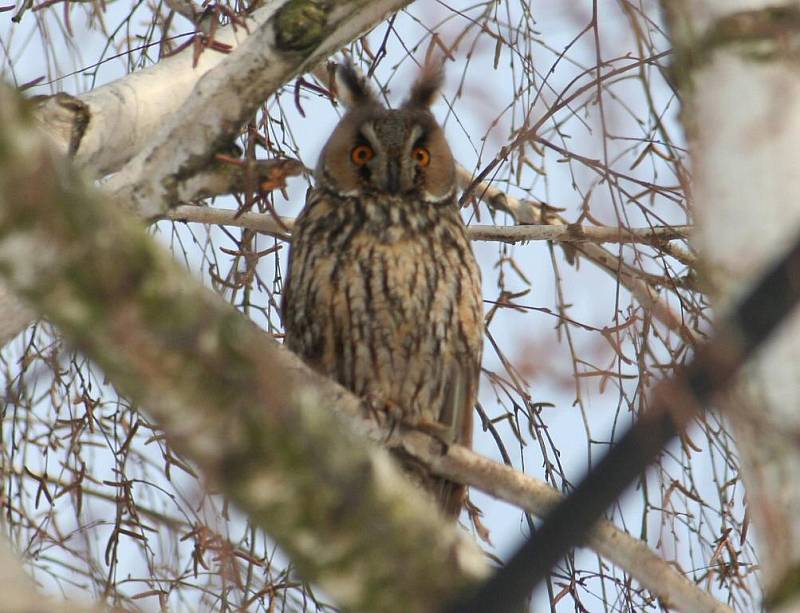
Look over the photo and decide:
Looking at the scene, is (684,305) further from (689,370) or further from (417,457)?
(689,370)

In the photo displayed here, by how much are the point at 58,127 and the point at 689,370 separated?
1580mm

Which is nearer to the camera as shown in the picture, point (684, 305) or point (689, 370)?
point (689, 370)

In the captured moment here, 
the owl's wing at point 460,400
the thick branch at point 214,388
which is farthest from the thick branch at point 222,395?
the owl's wing at point 460,400

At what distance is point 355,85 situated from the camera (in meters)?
3.42

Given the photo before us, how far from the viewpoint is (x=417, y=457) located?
2750 millimetres

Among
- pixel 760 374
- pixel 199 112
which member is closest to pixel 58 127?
pixel 199 112

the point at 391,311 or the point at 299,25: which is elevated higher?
the point at 391,311

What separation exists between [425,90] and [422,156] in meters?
0.26

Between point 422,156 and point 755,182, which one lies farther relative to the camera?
point 422,156

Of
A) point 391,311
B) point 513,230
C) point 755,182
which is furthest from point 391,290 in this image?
point 755,182

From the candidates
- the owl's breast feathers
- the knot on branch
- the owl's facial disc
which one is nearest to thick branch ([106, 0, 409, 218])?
the knot on branch

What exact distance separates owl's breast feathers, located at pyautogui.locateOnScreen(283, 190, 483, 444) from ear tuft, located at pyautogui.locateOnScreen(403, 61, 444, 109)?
1.54 ft

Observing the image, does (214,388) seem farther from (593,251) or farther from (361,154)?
(593,251)

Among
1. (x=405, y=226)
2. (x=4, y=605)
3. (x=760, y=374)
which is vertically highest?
(x=405, y=226)
